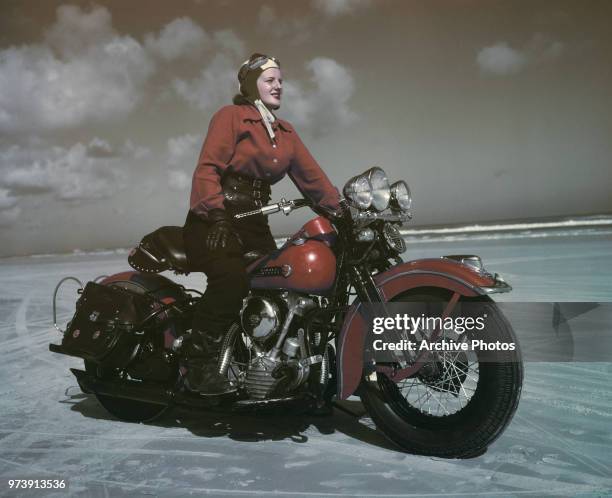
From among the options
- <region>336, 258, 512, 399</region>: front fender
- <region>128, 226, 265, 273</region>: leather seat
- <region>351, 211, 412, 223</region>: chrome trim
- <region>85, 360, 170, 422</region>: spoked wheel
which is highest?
<region>351, 211, 412, 223</region>: chrome trim

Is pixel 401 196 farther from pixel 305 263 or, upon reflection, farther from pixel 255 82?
pixel 255 82

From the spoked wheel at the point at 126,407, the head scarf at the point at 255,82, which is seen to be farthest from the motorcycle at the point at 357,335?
the head scarf at the point at 255,82

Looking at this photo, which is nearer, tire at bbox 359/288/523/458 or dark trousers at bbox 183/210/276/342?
tire at bbox 359/288/523/458

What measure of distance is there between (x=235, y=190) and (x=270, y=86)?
0.69 metres

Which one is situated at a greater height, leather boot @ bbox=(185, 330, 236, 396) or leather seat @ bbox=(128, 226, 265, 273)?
leather seat @ bbox=(128, 226, 265, 273)

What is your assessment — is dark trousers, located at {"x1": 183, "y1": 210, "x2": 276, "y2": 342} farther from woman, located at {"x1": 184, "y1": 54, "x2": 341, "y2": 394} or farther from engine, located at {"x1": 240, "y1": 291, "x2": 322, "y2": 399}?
engine, located at {"x1": 240, "y1": 291, "x2": 322, "y2": 399}

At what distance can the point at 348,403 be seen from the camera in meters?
3.82

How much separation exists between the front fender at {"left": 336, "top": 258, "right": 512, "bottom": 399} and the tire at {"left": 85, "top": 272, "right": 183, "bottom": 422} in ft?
4.27

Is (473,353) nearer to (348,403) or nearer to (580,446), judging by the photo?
(580,446)

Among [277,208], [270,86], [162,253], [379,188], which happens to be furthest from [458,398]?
[270,86]

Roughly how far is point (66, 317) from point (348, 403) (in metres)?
5.26

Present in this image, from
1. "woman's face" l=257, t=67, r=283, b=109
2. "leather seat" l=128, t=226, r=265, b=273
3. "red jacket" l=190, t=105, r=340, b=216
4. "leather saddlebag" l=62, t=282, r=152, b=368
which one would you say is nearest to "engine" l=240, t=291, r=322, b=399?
"leather seat" l=128, t=226, r=265, b=273

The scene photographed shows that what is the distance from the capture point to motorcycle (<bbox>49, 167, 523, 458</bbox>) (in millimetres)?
2666

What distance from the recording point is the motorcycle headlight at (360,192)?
280cm
